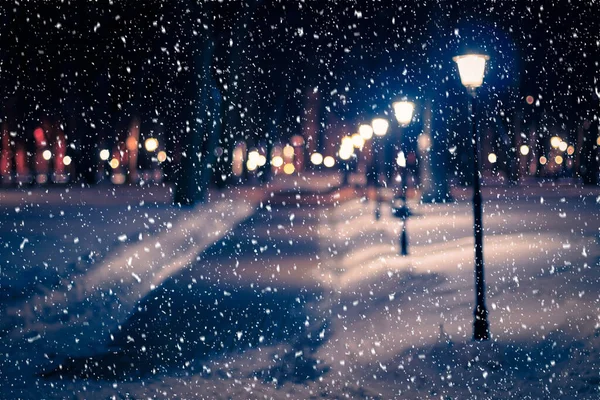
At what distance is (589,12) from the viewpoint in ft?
107

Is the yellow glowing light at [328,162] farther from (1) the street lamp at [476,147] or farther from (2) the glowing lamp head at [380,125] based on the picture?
(1) the street lamp at [476,147]

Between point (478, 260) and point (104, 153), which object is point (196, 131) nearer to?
point (478, 260)

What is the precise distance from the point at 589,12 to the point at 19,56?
25.9m

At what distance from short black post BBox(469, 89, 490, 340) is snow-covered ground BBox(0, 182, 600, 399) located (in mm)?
182

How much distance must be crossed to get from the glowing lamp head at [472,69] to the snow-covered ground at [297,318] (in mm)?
2791

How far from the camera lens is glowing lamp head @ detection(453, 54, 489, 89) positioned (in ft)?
27.0

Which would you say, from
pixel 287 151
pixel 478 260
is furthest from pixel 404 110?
pixel 287 151

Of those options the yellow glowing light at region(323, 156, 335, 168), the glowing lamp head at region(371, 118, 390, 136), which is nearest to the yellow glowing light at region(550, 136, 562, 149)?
the glowing lamp head at region(371, 118, 390, 136)

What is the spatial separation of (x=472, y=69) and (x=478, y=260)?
231 centimetres

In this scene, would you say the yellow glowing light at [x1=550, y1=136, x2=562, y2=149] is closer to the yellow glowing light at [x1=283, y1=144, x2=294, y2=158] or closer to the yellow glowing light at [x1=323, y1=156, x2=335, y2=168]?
the yellow glowing light at [x1=283, y1=144, x2=294, y2=158]

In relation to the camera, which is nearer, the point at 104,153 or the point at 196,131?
the point at 196,131

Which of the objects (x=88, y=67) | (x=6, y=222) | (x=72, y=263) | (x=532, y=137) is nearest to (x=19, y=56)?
(x=88, y=67)

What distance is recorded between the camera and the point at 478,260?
794 cm

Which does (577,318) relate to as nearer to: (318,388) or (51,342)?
(318,388)
